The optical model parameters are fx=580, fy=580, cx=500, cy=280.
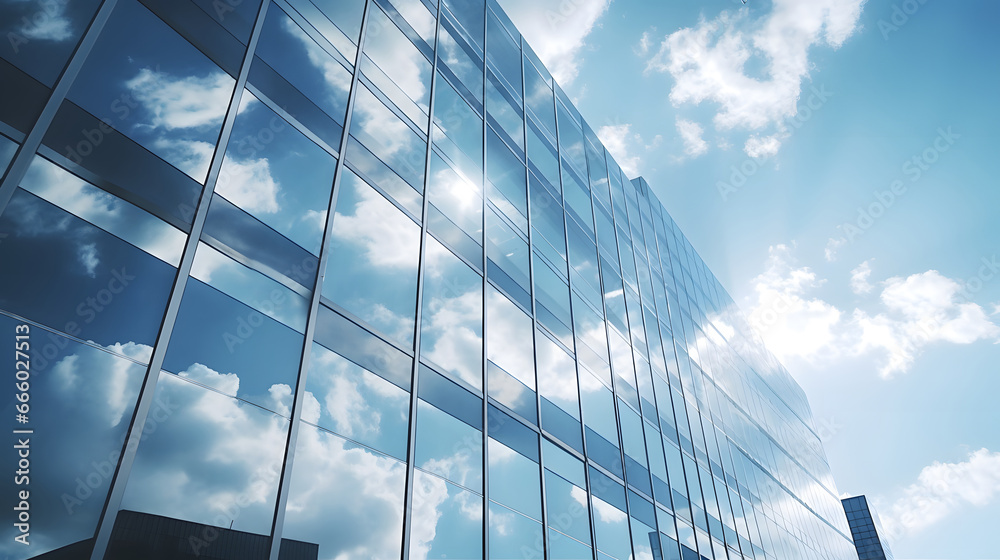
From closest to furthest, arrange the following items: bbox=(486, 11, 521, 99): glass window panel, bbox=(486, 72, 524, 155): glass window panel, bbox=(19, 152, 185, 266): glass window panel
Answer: bbox=(19, 152, 185, 266): glass window panel, bbox=(486, 72, 524, 155): glass window panel, bbox=(486, 11, 521, 99): glass window panel

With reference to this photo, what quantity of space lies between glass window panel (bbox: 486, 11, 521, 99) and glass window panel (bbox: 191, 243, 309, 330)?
1293 centimetres

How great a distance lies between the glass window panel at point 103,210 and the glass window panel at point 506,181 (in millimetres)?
9608

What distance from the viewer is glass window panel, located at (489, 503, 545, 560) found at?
430 inches

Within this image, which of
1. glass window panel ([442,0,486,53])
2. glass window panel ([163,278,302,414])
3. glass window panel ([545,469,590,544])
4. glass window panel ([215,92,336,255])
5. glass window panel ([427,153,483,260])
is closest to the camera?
glass window panel ([163,278,302,414])

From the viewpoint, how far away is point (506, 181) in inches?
683

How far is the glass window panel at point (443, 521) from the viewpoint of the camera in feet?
30.7

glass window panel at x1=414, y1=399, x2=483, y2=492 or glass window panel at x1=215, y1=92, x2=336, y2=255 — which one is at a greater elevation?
glass window panel at x1=215, y1=92, x2=336, y2=255

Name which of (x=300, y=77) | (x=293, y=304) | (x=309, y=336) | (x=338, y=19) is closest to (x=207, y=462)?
(x=309, y=336)

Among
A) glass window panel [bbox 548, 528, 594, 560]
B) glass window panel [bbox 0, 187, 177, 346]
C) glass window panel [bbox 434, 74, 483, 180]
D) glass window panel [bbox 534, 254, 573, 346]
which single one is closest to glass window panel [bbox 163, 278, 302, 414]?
glass window panel [bbox 0, 187, 177, 346]

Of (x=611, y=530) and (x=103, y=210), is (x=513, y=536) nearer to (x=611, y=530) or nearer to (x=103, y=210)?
(x=611, y=530)

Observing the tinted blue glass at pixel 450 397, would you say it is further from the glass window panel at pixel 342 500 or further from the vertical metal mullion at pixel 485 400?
the glass window panel at pixel 342 500

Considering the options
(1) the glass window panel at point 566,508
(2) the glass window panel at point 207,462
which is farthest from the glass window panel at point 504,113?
(2) the glass window panel at point 207,462

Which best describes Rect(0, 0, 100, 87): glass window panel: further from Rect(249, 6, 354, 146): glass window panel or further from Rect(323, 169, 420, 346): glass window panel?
Rect(323, 169, 420, 346): glass window panel

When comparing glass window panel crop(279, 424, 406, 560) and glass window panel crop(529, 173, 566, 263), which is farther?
glass window panel crop(529, 173, 566, 263)
